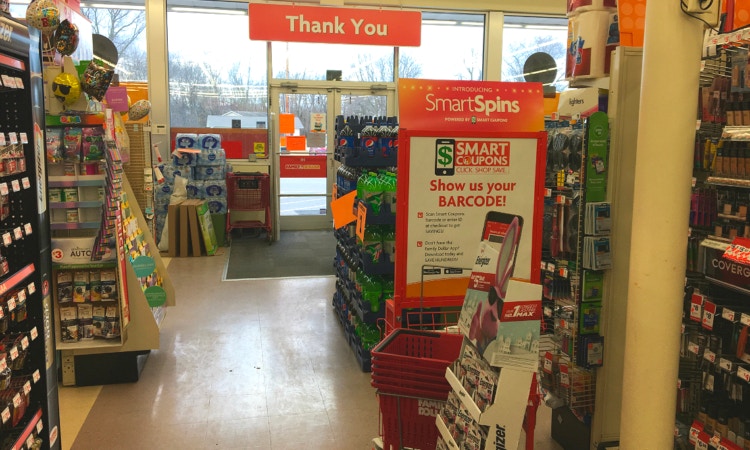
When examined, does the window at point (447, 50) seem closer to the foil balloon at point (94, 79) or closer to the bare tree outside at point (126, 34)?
the bare tree outside at point (126, 34)

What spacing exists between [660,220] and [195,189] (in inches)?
324

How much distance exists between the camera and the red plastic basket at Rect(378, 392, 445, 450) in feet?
8.18

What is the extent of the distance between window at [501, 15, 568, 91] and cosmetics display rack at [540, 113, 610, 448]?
8051 millimetres

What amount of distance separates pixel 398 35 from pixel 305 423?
6.45m

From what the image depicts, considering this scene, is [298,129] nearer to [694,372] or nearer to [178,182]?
[178,182]

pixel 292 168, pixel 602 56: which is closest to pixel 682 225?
pixel 602 56

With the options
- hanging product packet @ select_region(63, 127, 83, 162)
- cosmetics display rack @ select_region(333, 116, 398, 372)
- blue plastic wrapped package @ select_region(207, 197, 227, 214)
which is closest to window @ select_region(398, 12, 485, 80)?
blue plastic wrapped package @ select_region(207, 197, 227, 214)

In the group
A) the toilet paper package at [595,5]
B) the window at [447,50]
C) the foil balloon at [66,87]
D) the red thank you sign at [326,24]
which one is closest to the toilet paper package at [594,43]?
the toilet paper package at [595,5]

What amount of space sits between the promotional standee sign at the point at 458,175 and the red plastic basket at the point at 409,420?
538mm

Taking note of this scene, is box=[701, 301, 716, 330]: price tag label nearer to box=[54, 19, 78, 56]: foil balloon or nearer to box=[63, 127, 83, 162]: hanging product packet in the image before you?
box=[63, 127, 83, 162]: hanging product packet

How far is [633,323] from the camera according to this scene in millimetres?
2020

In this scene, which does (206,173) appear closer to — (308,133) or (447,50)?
(308,133)

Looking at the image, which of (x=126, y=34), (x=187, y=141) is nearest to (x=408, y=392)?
(x=187, y=141)

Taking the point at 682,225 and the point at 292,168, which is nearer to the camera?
the point at 682,225
